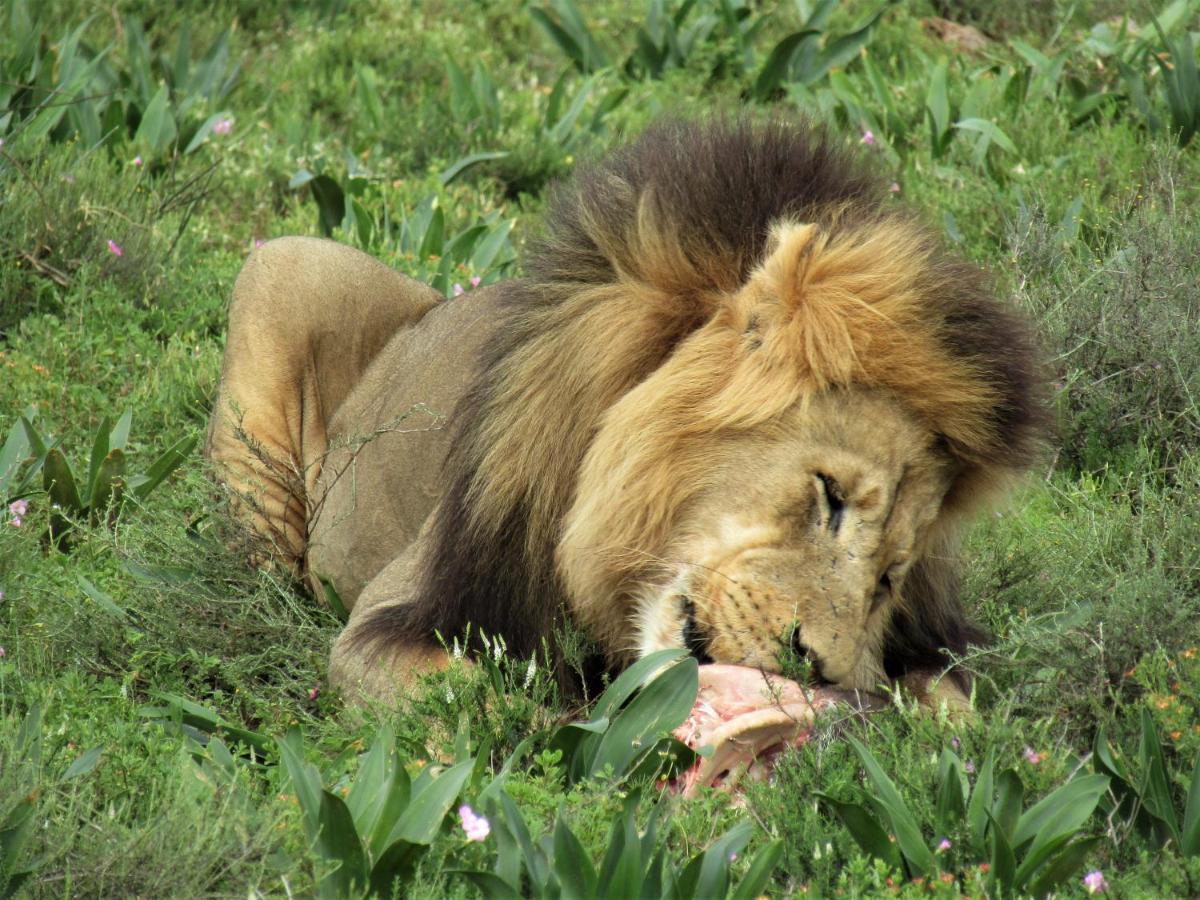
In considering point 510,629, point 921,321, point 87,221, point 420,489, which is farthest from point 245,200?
point 921,321

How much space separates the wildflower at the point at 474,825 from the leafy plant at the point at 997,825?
0.58 m

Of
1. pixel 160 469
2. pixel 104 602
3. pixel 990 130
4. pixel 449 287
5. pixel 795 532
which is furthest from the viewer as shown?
pixel 990 130

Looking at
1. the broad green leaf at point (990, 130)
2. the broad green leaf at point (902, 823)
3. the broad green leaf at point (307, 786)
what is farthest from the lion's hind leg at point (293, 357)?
the broad green leaf at point (990, 130)

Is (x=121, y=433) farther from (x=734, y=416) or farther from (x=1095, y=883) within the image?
(x=1095, y=883)

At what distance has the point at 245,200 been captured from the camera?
6730 mm

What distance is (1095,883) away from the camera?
8.56 ft

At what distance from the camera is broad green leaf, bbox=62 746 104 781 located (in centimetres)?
282

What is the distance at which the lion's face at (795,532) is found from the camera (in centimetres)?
A: 309

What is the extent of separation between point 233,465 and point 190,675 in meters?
0.82

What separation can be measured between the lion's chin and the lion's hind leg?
1746mm

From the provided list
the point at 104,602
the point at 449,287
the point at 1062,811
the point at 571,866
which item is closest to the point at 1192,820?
the point at 1062,811

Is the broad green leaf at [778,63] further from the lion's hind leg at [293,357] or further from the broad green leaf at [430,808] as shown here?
the broad green leaf at [430,808]

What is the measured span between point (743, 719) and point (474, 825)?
68cm

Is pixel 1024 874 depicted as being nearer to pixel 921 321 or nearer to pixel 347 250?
pixel 921 321
